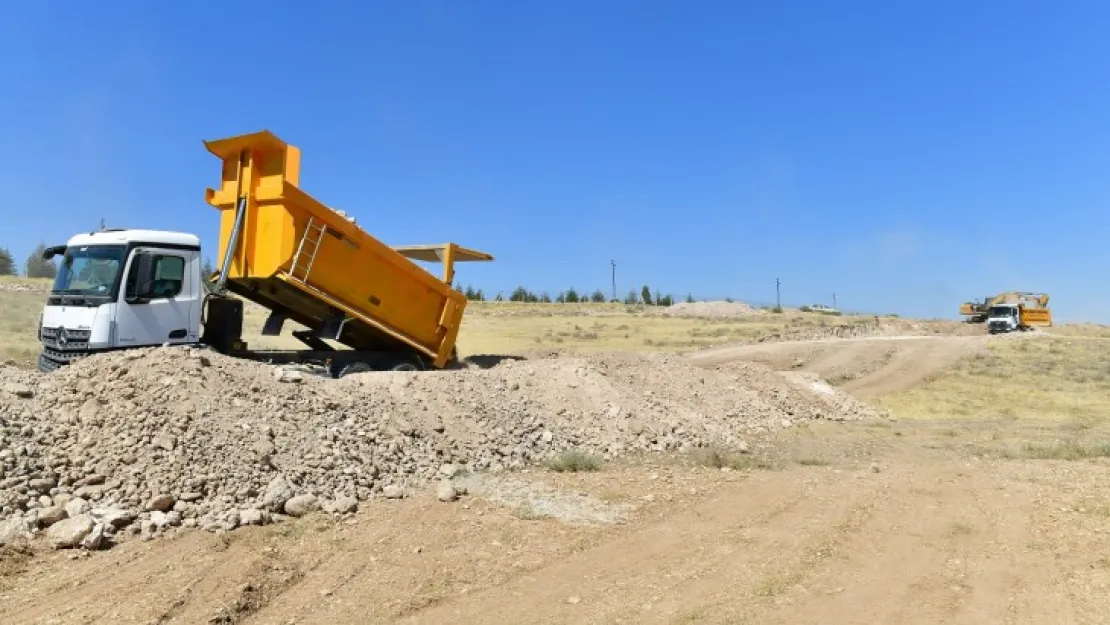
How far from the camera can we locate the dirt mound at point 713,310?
6156 cm

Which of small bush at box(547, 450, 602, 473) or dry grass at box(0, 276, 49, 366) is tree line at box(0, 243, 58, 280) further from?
small bush at box(547, 450, 602, 473)

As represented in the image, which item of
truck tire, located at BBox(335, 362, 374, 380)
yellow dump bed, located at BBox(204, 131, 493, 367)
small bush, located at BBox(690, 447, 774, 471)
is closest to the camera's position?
small bush, located at BBox(690, 447, 774, 471)

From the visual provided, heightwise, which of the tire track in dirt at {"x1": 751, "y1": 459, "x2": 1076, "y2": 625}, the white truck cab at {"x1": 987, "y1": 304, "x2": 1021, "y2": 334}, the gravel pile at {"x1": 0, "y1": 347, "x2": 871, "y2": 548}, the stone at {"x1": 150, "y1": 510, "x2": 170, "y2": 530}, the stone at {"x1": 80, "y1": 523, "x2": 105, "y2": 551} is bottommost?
the tire track in dirt at {"x1": 751, "y1": 459, "x2": 1076, "y2": 625}

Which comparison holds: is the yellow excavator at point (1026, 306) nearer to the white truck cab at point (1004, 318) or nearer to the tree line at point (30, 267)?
the white truck cab at point (1004, 318)

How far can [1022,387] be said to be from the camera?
23.0 meters

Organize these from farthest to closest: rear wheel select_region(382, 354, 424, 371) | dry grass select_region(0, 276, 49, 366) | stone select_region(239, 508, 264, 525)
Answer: dry grass select_region(0, 276, 49, 366), rear wheel select_region(382, 354, 424, 371), stone select_region(239, 508, 264, 525)

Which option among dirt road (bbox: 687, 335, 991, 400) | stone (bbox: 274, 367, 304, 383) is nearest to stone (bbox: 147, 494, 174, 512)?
stone (bbox: 274, 367, 304, 383)

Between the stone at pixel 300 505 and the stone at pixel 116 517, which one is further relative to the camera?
the stone at pixel 300 505

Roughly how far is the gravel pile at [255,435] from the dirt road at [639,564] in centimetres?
47

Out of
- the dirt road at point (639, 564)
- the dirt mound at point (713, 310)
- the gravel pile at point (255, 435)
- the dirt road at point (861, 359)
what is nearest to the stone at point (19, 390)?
the gravel pile at point (255, 435)

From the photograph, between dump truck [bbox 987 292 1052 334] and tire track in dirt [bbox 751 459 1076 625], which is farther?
dump truck [bbox 987 292 1052 334]

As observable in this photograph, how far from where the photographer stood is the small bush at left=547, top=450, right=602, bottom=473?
9766 millimetres

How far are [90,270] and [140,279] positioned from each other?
0.73 m

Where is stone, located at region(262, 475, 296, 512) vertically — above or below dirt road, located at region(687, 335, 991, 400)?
below
